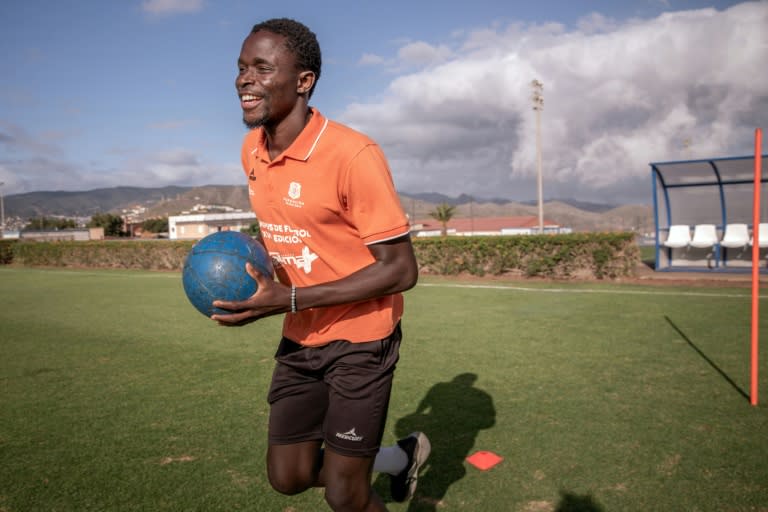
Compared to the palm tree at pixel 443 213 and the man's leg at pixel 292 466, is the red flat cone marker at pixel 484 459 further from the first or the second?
the palm tree at pixel 443 213

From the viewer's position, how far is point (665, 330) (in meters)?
9.23

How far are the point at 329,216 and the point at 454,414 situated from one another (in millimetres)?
3521

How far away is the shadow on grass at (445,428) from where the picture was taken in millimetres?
3932

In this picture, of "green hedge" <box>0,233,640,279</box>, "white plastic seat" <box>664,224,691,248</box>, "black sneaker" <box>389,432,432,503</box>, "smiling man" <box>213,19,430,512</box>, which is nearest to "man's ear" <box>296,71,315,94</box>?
"smiling man" <box>213,19,430,512</box>

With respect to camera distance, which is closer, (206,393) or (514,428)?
(514,428)

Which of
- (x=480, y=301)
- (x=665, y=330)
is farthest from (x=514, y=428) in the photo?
(x=480, y=301)

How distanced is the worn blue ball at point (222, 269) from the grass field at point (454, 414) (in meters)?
1.84

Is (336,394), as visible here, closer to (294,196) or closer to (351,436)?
(351,436)

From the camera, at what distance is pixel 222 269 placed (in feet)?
8.38

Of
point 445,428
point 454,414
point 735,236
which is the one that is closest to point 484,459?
point 445,428

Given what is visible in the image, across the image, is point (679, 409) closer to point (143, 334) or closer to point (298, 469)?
point (298, 469)

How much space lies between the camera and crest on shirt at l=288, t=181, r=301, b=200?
2.60 meters

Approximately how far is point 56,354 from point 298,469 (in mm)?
7211

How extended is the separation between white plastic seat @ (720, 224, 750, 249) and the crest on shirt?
757 inches
